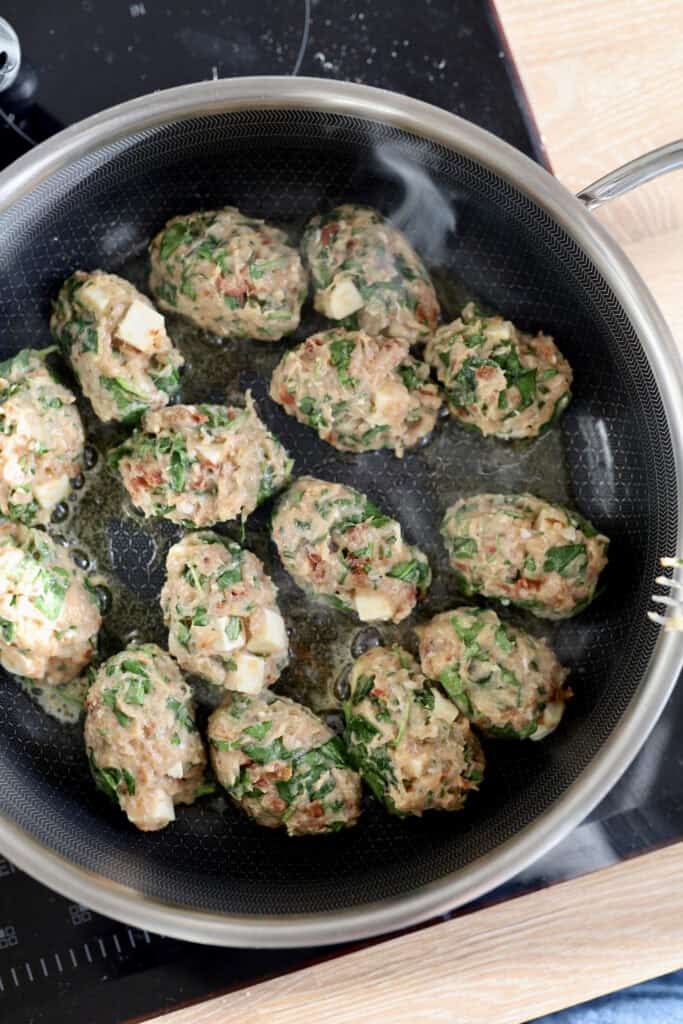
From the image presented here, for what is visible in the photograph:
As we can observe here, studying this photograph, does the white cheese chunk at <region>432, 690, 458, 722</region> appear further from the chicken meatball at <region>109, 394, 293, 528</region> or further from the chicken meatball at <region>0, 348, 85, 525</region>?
the chicken meatball at <region>0, 348, 85, 525</region>

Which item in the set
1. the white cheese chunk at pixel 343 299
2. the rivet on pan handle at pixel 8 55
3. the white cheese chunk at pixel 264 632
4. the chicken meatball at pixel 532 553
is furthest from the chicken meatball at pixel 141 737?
the rivet on pan handle at pixel 8 55

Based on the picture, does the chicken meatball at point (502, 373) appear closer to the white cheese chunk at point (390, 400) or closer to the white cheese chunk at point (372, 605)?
the white cheese chunk at point (390, 400)

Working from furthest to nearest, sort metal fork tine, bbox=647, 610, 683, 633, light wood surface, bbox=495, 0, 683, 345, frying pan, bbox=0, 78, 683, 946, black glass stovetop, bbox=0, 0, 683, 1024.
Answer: light wood surface, bbox=495, 0, 683, 345 < black glass stovetop, bbox=0, 0, 683, 1024 < frying pan, bbox=0, 78, 683, 946 < metal fork tine, bbox=647, 610, 683, 633

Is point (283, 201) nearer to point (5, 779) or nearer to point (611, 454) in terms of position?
point (611, 454)

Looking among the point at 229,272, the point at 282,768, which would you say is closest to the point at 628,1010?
the point at 282,768

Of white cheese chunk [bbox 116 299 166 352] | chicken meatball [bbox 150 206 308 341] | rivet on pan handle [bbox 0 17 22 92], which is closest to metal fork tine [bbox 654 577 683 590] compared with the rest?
chicken meatball [bbox 150 206 308 341]

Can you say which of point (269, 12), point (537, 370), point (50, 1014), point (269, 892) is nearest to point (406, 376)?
point (537, 370)
